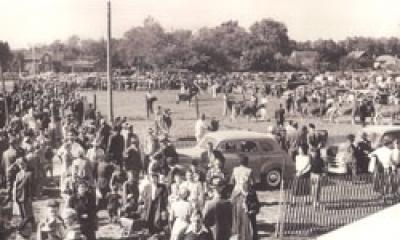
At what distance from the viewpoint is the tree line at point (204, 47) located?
Answer: 11.6m

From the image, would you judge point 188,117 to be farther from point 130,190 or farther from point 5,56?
point 130,190

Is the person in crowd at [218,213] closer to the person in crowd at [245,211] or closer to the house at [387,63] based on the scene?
the person in crowd at [245,211]

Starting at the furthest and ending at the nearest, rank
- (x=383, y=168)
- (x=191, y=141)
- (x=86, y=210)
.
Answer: (x=191, y=141)
(x=383, y=168)
(x=86, y=210)

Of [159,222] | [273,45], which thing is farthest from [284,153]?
[159,222]

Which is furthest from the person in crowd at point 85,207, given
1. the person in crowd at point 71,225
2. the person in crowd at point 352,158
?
the person in crowd at point 352,158

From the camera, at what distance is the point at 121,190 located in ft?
32.2

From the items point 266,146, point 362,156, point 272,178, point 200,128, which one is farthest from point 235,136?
point 362,156

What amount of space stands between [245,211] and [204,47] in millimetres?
3801

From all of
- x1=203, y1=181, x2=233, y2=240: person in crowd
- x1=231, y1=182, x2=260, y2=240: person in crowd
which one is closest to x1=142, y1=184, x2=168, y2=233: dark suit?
x1=203, y1=181, x2=233, y2=240: person in crowd

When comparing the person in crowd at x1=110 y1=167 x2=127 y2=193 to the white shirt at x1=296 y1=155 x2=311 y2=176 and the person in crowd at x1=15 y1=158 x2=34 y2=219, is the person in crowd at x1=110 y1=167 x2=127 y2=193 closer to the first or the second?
the person in crowd at x1=15 y1=158 x2=34 y2=219

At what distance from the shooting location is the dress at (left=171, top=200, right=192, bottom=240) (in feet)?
27.2

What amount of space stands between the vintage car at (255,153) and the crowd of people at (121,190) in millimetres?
391

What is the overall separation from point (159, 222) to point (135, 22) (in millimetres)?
3784

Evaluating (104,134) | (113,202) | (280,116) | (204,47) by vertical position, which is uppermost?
(204,47)
